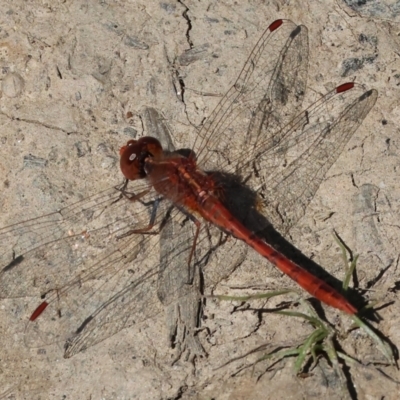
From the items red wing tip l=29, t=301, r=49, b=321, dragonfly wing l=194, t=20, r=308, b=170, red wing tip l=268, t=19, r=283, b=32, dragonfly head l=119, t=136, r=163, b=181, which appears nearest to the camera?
red wing tip l=29, t=301, r=49, b=321

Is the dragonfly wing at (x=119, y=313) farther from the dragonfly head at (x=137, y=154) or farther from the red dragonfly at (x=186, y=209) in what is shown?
the dragonfly head at (x=137, y=154)

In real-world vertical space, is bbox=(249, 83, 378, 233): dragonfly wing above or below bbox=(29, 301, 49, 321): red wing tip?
above

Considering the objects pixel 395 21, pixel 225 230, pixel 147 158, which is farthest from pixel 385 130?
pixel 147 158

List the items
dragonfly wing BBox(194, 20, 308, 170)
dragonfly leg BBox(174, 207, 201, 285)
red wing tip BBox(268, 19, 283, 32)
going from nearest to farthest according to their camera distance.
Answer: dragonfly leg BBox(174, 207, 201, 285) → dragonfly wing BBox(194, 20, 308, 170) → red wing tip BBox(268, 19, 283, 32)

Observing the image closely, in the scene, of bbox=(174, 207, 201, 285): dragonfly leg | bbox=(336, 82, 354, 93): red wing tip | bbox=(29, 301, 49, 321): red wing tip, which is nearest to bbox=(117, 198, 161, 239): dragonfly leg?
bbox=(174, 207, 201, 285): dragonfly leg

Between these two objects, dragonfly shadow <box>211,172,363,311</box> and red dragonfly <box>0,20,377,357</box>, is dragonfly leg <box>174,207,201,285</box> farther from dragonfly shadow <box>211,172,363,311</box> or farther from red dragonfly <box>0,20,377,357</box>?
dragonfly shadow <box>211,172,363,311</box>

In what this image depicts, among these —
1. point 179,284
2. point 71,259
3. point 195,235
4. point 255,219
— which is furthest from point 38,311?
point 255,219
